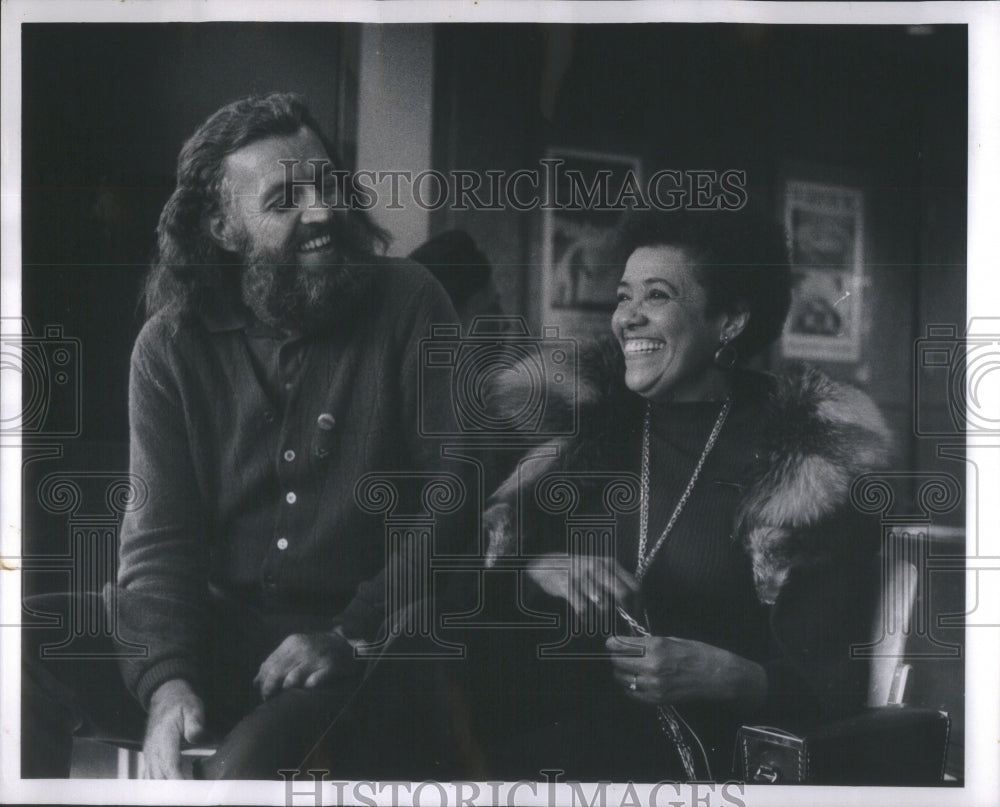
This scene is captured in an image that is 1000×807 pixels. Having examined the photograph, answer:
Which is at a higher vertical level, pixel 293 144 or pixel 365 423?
pixel 293 144

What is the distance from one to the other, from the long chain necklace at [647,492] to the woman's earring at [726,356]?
9 centimetres

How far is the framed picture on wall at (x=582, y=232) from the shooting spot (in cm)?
298

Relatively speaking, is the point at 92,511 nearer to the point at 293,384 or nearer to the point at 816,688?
the point at 293,384

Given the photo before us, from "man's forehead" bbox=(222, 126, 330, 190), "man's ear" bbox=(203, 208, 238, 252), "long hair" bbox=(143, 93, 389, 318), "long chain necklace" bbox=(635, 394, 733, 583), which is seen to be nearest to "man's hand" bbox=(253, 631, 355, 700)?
"long chain necklace" bbox=(635, 394, 733, 583)

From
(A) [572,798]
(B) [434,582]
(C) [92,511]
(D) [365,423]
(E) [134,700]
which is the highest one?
(D) [365,423]

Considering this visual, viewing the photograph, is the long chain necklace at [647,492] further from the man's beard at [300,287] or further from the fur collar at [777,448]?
the man's beard at [300,287]

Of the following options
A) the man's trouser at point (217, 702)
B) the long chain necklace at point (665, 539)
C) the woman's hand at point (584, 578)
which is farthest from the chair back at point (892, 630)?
the man's trouser at point (217, 702)

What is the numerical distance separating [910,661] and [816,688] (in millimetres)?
285

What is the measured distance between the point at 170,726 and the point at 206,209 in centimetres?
149

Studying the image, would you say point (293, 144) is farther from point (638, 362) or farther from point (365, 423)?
point (638, 362)

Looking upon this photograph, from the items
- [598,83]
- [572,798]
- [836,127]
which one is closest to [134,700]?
[572,798]

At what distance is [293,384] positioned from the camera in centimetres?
303

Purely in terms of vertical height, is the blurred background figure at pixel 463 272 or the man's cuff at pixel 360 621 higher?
the blurred background figure at pixel 463 272

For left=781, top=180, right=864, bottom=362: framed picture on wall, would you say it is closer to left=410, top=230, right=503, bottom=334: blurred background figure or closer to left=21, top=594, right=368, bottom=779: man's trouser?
left=410, top=230, right=503, bottom=334: blurred background figure
